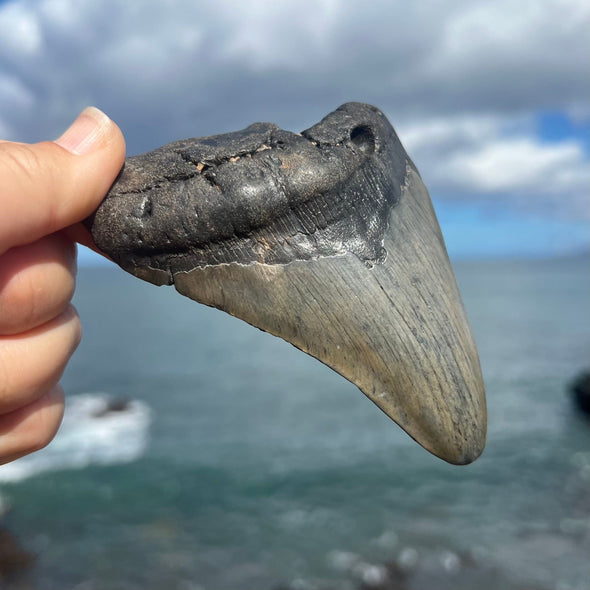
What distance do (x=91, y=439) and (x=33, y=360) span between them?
17.6 metres

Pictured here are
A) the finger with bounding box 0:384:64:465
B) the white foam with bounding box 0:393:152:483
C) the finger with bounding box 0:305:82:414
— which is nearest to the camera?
the finger with bounding box 0:305:82:414

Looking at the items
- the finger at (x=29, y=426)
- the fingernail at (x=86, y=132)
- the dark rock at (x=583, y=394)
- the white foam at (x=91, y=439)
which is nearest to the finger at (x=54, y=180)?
the fingernail at (x=86, y=132)

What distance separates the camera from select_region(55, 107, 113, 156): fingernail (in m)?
2.02

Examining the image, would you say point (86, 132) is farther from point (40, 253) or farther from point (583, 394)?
point (583, 394)

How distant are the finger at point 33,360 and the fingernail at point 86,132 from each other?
71cm

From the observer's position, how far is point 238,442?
19844 mm

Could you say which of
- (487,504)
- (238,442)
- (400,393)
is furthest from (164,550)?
(400,393)

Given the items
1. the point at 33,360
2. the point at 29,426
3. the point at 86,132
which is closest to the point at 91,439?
the point at 29,426

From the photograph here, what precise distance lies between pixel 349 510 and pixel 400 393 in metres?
14.0

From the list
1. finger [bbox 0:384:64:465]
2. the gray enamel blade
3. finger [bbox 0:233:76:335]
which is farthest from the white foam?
the gray enamel blade

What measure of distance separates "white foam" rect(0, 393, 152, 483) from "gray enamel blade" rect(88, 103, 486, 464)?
1701cm

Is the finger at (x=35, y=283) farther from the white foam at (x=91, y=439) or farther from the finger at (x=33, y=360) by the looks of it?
the white foam at (x=91, y=439)

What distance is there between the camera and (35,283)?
203cm

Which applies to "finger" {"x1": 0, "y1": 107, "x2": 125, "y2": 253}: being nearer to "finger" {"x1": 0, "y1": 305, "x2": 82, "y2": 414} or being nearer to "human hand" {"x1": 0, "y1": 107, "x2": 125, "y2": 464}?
"human hand" {"x1": 0, "y1": 107, "x2": 125, "y2": 464}
